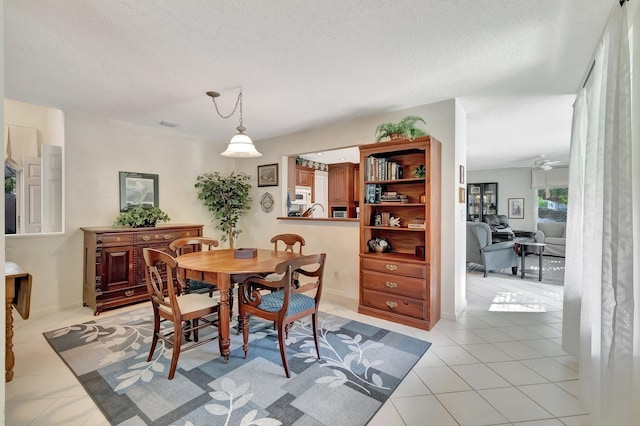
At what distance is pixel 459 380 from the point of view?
2.12 metres

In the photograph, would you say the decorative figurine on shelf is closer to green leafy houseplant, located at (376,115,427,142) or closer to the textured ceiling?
green leafy houseplant, located at (376,115,427,142)

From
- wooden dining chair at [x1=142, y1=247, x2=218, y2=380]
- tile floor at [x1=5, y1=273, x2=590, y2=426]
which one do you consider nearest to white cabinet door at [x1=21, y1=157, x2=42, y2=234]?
tile floor at [x1=5, y1=273, x2=590, y2=426]

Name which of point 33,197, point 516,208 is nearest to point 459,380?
point 33,197

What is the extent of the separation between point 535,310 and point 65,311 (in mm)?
5714

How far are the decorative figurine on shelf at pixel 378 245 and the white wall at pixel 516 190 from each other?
23.3 feet

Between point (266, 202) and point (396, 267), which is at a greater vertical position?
point (266, 202)

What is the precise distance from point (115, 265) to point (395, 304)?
3.31 metres

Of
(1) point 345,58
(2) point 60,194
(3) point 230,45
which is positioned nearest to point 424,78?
(1) point 345,58

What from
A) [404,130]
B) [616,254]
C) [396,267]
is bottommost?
[396,267]

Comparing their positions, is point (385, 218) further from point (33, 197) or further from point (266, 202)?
point (33, 197)

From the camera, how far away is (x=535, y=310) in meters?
3.62

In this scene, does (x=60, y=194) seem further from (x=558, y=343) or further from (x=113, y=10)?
(x=558, y=343)

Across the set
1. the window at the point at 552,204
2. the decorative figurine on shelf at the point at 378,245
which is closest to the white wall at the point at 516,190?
the window at the point at 552,204

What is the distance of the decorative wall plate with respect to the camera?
500 centimetres
